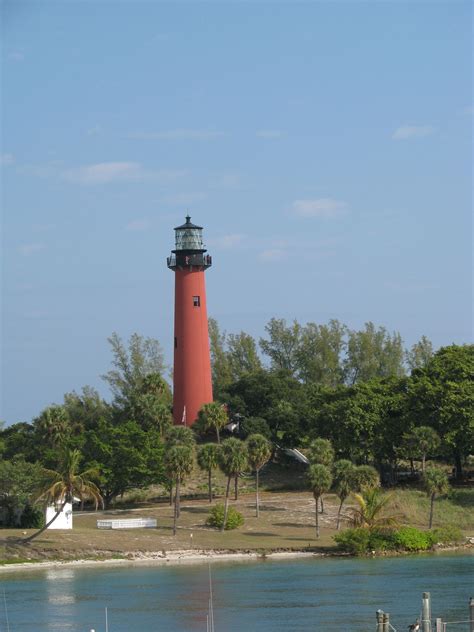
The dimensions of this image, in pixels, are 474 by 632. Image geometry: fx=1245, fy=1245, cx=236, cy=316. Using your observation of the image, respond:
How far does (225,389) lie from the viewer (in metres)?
104

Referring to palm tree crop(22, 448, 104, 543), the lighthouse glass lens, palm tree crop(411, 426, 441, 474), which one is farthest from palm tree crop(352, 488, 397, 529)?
the lighthouse glass lens

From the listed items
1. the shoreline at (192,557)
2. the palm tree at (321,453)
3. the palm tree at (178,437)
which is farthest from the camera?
the palm tree at (178,437)

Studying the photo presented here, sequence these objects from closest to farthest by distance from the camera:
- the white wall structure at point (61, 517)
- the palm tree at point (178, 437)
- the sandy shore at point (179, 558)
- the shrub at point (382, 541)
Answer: the sandy shore at point (179, 558) → the white wall structure at point (61, 517) → the shrub at point (382, 541) → the palm tree at point (178, 437)

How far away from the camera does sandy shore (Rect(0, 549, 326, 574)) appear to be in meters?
69.7

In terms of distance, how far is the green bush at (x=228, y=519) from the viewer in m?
78.4

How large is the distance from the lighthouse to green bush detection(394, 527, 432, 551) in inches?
991

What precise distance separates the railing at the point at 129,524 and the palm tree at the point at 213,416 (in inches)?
572

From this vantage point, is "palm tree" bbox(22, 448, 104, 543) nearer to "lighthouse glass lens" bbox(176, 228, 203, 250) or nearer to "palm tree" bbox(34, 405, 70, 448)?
"palm tree" bbox(34, 405, 70, 448)

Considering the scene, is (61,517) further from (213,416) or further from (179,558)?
(213,416)

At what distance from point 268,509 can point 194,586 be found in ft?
77.3

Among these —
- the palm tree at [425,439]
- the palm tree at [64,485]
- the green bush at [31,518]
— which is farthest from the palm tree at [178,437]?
the palm tree at [425,439]

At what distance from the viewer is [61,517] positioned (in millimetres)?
74500

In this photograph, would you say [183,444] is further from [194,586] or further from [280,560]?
[194,586]

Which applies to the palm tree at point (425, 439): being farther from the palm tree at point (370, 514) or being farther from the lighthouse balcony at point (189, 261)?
the lighthouse balcony at point (189, 261)
